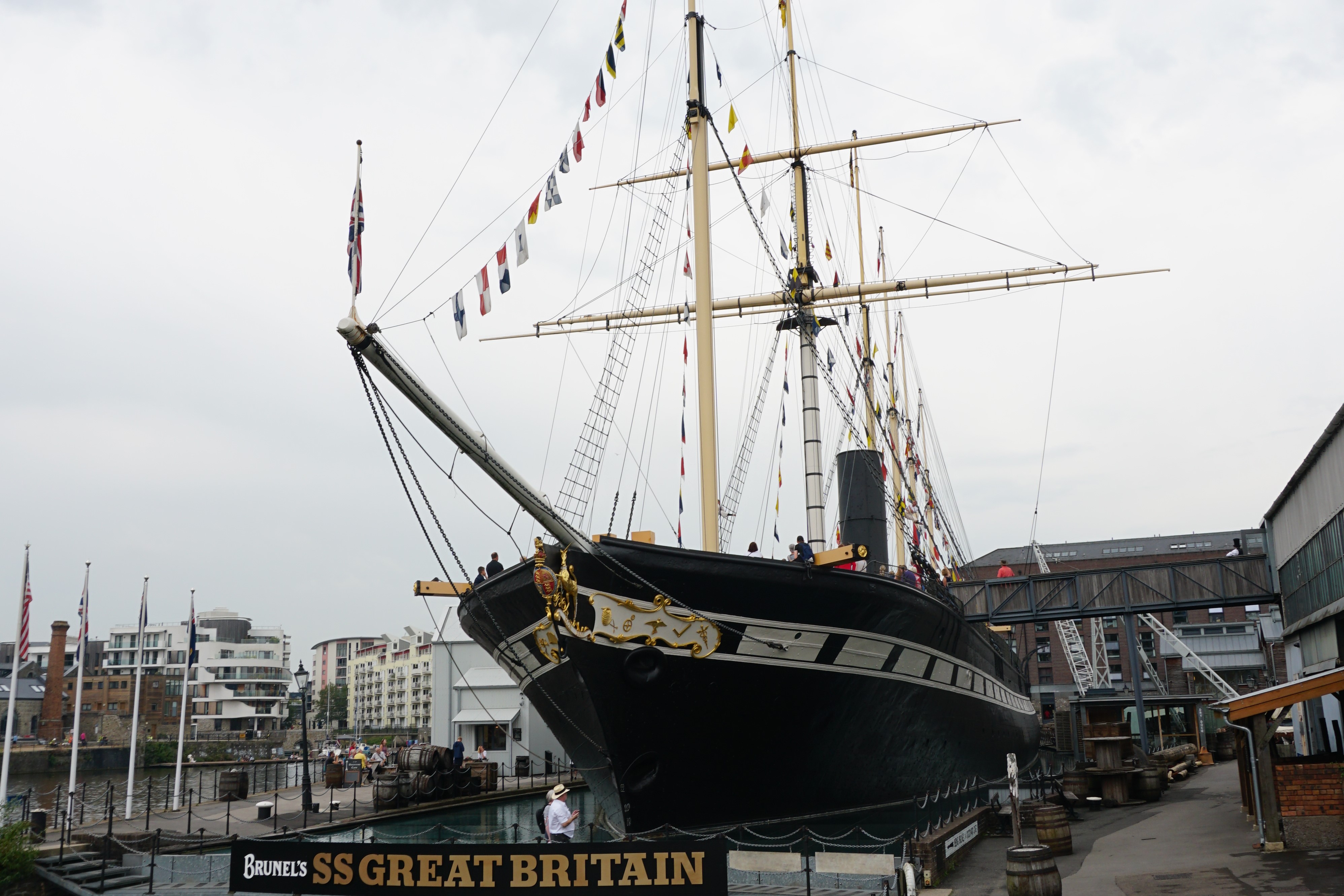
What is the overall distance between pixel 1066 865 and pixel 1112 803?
7973 mm

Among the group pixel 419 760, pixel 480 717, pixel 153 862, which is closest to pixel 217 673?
pixel 480 717

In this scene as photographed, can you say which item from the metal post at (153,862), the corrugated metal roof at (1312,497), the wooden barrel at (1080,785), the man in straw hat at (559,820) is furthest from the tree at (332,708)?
the man in straw hat at (559,820)

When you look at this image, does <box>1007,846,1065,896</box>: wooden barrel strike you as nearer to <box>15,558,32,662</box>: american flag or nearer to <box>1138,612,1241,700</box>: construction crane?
<box>15,558,32,662</box>: american flag

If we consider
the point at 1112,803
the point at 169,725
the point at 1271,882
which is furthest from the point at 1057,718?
the point at 169,725

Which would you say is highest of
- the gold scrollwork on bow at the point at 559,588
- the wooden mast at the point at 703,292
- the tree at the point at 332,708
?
the wooden mast at the point at 703,292

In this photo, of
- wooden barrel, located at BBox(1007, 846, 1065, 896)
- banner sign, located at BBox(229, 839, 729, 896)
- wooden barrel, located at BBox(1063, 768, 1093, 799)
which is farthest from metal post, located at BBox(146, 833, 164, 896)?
wooden barrel, located at BBox(1063, 768, 1093, 799)

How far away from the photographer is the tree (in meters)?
133

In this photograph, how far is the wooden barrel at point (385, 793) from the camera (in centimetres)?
2234

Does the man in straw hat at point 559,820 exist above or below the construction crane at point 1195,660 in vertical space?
below

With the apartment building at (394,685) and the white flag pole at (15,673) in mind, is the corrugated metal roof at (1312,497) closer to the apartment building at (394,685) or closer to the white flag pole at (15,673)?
the white flag pole at (15,673)

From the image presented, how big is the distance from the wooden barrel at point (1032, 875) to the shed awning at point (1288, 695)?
152 inches

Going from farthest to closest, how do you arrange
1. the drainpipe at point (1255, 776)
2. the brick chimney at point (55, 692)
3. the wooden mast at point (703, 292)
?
the brick chimney at point (55, 692)
the wooden mast at point (703, 292)
the drainpipe at point (1255, 776)

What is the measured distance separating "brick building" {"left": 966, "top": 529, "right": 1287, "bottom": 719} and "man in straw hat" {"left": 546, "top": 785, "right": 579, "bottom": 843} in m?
24.1

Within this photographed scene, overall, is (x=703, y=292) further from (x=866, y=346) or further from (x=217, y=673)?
(x=217, y=673)
